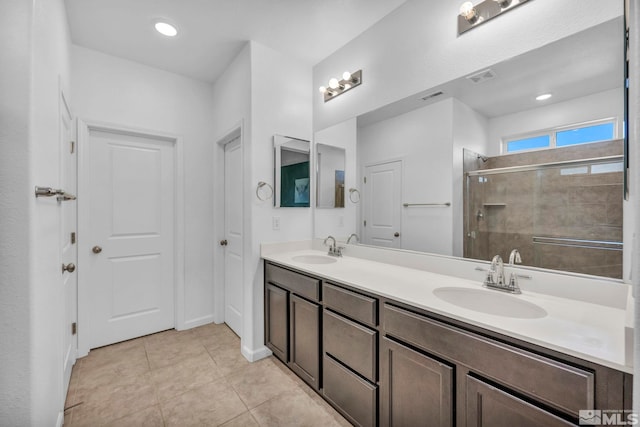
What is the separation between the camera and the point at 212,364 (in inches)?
86.0

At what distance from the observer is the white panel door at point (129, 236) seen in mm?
2404

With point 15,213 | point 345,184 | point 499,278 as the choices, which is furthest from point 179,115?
point 499,278

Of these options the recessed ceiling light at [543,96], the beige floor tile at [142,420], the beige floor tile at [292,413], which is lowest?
the beige floor tile at [142,420]

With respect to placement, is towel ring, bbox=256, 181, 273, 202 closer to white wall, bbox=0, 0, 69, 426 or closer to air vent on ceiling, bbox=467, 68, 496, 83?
white wall, bbox=0, 0, 69, 426

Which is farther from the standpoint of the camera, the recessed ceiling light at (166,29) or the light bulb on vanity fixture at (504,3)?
the recessed ceiling light at (166,29)

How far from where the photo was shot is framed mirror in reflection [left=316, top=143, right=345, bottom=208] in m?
2.39

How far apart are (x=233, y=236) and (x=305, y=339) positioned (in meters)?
1.39

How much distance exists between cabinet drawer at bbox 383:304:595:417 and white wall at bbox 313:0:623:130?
1.37m

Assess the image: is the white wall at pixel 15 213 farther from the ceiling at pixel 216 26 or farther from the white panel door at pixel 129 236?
the white panel door at pixel 129 236

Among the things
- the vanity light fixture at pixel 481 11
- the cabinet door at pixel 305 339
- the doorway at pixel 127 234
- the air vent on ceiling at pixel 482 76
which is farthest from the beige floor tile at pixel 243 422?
the vanity light fixture at pixel 481 11

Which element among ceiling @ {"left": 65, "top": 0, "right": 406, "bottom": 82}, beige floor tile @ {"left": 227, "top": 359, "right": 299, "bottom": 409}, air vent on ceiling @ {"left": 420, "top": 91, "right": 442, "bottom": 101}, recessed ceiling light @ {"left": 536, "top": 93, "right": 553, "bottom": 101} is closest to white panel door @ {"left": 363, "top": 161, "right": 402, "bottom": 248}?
air vent on ceiling @ {"left": 420, "top": 91, "right": 442, "bottom": 101}

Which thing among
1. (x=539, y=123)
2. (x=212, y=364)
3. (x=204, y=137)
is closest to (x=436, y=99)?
(x=539, y=123)

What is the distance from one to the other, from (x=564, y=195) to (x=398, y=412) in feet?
4.11

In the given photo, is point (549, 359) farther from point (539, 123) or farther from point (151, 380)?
point (151, 380)
